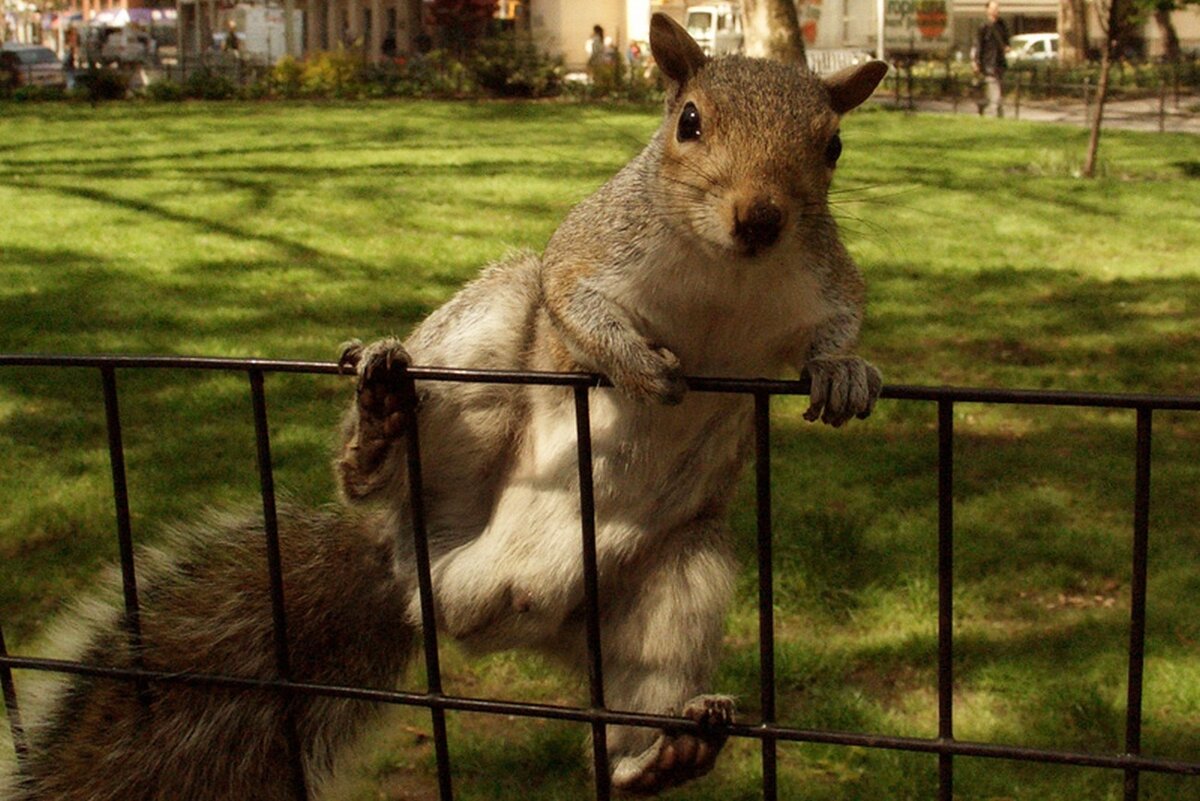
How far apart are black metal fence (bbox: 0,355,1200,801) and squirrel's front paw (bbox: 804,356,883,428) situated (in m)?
0.14

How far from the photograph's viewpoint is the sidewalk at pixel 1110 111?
13.3 meters

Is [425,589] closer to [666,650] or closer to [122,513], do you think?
[122,513]

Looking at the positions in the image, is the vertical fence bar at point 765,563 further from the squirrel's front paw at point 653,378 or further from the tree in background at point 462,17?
the tree in background at point 462,17

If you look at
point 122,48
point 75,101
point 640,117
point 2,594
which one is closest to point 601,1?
point 122,48

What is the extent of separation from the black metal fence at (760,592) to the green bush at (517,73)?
1513 centimetres

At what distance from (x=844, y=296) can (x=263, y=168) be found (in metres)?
7.57

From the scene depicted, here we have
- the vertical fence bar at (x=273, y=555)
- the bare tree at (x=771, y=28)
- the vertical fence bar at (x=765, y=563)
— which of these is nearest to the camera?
the vertical fence bar at (x=765, y=563)

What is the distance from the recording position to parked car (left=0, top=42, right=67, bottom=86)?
19.6 metres

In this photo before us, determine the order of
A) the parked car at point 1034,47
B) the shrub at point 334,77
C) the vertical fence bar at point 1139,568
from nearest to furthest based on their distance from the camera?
the vertical fence bar at point 1139,568 → the shrub at point 334,77 → the parked car at point 1034,47

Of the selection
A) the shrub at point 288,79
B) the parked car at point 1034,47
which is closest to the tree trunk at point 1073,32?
the parked car at point 1034,47

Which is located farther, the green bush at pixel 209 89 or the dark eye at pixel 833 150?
the green bush at pixel 209 89

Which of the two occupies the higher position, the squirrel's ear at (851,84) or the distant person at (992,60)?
the distant person at (992,60)

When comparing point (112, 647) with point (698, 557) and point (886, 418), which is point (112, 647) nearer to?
point (698, 557)

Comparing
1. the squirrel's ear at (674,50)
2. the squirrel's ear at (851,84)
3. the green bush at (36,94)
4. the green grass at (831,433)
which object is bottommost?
the green grass at (831,433)
